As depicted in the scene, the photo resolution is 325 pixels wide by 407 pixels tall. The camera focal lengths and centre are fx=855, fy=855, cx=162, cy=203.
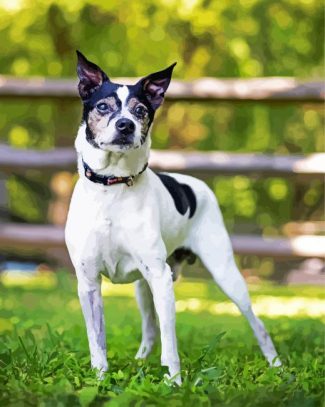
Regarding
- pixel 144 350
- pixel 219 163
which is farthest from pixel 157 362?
pixel 219 163

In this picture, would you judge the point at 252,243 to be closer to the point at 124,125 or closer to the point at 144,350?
the point at 144,350

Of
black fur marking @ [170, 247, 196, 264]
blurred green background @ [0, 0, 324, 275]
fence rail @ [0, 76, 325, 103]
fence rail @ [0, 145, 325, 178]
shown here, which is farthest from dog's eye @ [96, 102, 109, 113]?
blurred green background @ [0, 0, 324, 275]

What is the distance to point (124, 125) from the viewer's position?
302cm

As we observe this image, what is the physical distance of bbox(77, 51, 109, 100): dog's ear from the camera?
10.6 ft

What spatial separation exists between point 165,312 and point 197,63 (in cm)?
1027

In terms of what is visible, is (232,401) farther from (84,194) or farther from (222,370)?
(84,194)

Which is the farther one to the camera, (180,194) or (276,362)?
(276,362)

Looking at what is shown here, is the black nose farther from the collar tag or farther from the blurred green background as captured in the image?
the blurred green background

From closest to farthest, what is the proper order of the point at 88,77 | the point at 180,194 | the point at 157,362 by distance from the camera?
the point at 88,77
the point at 157,362
the point at 180,194

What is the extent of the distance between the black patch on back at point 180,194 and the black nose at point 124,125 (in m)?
0.64

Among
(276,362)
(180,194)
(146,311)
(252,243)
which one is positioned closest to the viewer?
(180,194)

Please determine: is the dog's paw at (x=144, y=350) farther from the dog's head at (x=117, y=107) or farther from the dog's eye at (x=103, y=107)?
the dog's eye at (x=103, y=107)

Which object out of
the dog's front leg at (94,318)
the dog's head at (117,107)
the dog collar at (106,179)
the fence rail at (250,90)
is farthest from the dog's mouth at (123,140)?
the fence rail at (250,90)

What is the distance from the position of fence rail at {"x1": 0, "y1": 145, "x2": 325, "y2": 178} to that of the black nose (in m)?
4.49
